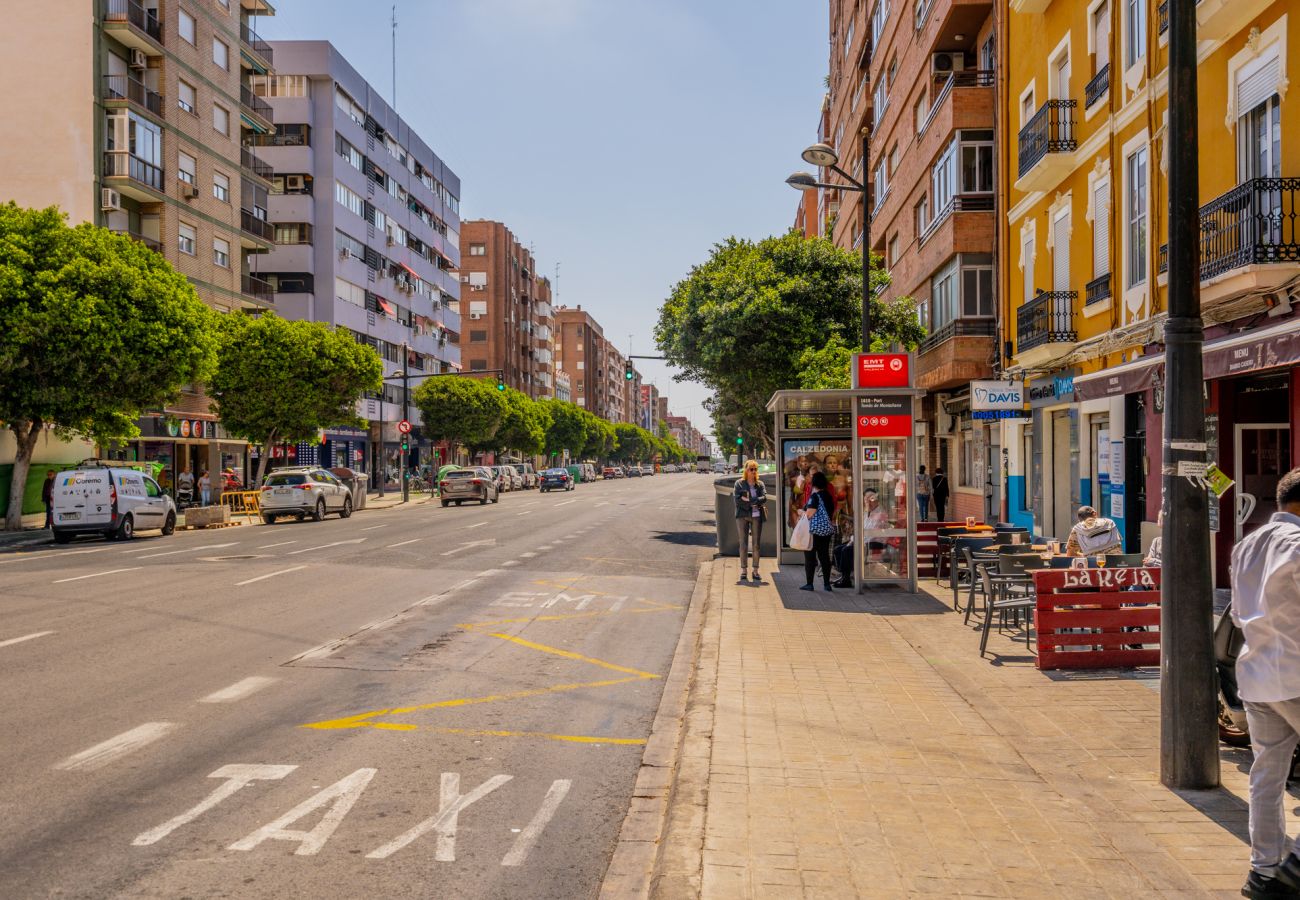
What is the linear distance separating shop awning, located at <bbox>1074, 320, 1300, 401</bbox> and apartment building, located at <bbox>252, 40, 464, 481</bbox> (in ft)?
131

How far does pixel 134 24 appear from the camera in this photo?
38344 millimetres

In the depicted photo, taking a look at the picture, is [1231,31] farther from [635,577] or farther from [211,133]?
[211,133]

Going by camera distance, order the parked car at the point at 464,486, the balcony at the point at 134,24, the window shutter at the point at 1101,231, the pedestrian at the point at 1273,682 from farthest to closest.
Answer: the parked car at the point at 464,486
the balcony at the point at 134,24
the window shutter at the point at 1101,231
the pedestrian at the point at 1273,682

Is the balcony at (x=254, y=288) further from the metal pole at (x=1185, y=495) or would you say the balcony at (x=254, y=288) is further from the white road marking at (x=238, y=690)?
the metal pole at (x=1185, y=495)

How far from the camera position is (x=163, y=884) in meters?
4.28

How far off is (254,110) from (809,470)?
4085cm

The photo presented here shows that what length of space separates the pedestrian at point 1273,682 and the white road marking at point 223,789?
4.67 metres

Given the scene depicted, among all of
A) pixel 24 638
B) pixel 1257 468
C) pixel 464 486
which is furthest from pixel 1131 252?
pixel 464 486

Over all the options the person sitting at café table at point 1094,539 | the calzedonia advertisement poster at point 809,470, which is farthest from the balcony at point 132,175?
the person sitting at café table at point 1094,539

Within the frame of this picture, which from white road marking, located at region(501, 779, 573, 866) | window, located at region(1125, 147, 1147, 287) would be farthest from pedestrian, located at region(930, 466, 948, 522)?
white road marking, located at region(501, 779, 573, 866)

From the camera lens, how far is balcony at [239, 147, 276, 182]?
47.8 meters

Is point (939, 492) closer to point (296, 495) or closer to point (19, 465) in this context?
point (296, 495)

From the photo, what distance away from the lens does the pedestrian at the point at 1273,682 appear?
163 inches

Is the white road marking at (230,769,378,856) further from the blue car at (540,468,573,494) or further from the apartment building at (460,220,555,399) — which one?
the apartment building at (460,220,555,399)
